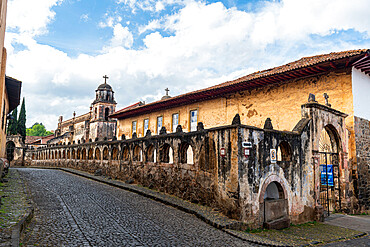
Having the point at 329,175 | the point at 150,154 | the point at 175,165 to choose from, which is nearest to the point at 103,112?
the point at 150,154

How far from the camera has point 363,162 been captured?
1187cm

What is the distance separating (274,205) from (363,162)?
21.7ft

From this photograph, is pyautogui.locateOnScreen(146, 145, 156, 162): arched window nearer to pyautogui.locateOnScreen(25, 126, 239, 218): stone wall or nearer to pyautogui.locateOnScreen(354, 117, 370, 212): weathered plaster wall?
pyautogui.locateOnScreen(25, 126, 239, 218): stone wall

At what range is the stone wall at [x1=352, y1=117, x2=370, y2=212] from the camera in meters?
Result: 11.4

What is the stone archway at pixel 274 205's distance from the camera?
761 cm

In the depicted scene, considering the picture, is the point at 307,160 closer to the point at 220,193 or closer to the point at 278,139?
the point at 278,139

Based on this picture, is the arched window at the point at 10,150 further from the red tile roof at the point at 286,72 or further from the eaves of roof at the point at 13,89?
the red tile roof at the point at 286,72

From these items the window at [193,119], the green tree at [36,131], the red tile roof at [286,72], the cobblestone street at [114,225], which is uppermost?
the green tree at [36,131]

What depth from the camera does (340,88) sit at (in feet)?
37.9

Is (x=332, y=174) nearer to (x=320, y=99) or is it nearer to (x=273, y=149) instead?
(x=320, y=99)

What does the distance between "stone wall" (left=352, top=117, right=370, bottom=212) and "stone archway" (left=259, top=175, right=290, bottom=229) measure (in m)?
5.17

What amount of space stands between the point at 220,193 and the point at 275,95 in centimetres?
765

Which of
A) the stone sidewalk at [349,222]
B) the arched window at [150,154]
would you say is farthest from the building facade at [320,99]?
the arched window at [150,154]

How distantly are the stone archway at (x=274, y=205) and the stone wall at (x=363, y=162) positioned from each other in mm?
5175
